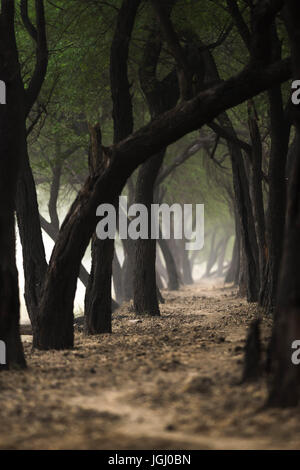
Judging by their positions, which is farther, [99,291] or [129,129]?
[129,129]

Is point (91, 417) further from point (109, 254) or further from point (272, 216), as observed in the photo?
point (272, 216)

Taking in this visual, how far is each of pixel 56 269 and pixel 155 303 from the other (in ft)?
22.9

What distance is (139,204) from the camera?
16953 mm

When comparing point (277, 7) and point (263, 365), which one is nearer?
point (263, 365)

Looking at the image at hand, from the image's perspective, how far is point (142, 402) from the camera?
6.74 metres

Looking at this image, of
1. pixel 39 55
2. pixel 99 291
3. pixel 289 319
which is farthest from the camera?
pixel 99 291

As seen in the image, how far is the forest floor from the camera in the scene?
5.64 m

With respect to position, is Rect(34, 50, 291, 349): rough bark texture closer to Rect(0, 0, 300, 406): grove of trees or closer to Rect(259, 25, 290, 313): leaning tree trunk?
Rect(0, 0, 300, 406): grove of trees

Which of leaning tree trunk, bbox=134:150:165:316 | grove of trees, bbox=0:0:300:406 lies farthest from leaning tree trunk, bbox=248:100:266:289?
leaning tree trunk, bbox=134:150:165:316

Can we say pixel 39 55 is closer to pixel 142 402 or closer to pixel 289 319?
pixel 142 402

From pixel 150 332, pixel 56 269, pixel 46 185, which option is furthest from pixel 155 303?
pixel 46 185

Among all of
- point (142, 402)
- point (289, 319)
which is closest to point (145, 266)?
point (142, 402)

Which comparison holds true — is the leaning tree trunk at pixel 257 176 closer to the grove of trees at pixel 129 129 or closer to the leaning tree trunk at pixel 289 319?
the grove of trees at pixel 129 129

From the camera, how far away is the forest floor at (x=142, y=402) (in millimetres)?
5641
